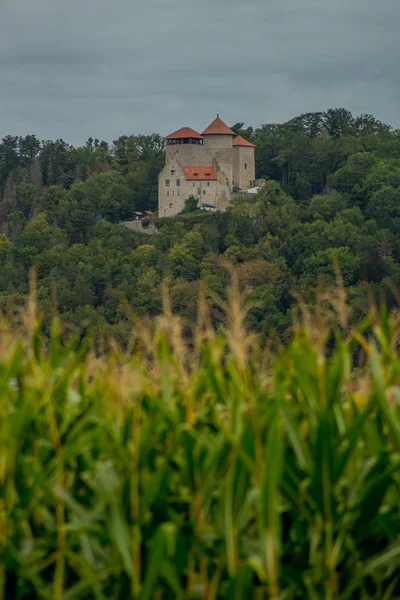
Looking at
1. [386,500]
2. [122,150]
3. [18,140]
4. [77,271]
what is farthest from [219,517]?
[18,140]

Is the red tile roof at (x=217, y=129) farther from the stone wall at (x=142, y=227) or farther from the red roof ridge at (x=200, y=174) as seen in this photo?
the stone wall at (x=142, y=227)

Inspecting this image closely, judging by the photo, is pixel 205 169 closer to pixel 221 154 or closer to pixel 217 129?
pixel 221 154

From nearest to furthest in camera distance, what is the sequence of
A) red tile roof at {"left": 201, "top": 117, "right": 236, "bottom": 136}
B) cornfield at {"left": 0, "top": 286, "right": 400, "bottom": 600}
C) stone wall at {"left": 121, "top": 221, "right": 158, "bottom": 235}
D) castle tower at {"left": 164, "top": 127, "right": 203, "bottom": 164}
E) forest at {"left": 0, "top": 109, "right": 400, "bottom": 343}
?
cornfield at {"left": 0, "top": 286, "right": 400, "bottom": 600} → forest at {"left": 0, "top": 109, "right": 400, "bottom": 343} → stone wall at {"left": 121, "top": 221, "right": 158, "bottom": 235} → castle tower at {"left": 164, "top": 127, "right": 203, "bottom": 164} → red tile roof at {"left": 201, "top": 117, "right": 236, "bottom": 136}

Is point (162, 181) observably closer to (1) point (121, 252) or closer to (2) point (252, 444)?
(1) point (121, 252)

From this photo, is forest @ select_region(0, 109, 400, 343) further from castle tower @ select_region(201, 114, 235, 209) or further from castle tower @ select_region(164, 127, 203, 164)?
castle tower @ select_region(164, 127, 203, 164)

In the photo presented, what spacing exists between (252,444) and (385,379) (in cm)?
63

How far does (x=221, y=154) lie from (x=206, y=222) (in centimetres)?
588

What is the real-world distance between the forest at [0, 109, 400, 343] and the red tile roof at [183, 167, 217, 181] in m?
2.40

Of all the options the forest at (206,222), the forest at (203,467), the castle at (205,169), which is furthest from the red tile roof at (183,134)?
the forest at (203,467)

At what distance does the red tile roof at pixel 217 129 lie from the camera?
257ft

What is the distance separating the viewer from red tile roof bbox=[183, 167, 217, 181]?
243 ft

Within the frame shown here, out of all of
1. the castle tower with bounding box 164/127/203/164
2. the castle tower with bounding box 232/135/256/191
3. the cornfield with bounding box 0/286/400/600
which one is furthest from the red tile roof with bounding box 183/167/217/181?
the cornfield with bounding box 0/286/400/600

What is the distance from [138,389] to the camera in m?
4.22

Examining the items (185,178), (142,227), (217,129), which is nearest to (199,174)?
(185,178)
